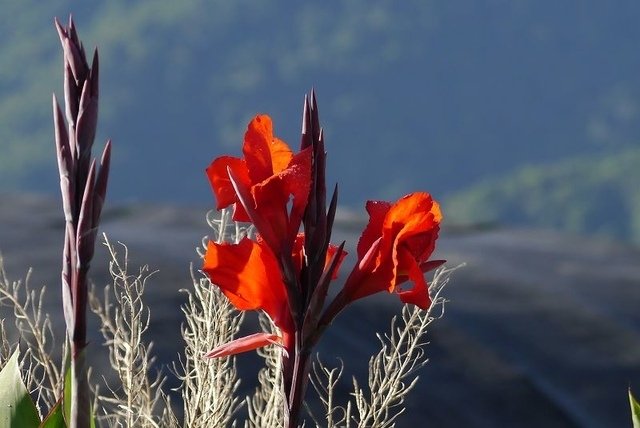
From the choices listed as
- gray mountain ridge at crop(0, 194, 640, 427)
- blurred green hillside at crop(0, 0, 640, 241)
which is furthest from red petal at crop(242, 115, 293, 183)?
blurred green hillside at crop(0, 0, 640, 241)

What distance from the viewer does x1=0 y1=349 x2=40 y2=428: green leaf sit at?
0.69m

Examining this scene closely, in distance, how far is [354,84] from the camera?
161 feet

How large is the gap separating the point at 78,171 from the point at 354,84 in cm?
4884

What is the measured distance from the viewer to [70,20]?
0.53 metres

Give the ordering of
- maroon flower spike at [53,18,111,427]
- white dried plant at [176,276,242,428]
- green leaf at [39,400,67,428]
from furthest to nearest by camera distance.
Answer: white dried plant at [176,276,242,428] → green leaf at [39,400,67,428] → maroon flower spike at [53,18,111,427]

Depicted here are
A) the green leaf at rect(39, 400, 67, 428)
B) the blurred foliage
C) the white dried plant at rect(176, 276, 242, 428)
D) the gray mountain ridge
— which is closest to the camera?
the green leaf at rect(39, 400, 67, 428)

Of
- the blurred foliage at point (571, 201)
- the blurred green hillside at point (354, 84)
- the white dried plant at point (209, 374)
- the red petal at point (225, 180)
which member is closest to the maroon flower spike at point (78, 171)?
the red petal at point (225, 180)

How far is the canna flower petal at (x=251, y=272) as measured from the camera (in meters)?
0.58

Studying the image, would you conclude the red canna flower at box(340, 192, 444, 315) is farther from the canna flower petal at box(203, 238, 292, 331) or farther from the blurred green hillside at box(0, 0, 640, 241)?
the blurred green hillside at box(0, 0, 640, 241)

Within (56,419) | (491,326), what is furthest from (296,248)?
(491,326)

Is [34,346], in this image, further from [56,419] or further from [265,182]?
[265,182]

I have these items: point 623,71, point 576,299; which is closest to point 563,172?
point 623,71

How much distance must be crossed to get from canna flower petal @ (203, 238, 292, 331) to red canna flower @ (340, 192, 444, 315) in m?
0.03

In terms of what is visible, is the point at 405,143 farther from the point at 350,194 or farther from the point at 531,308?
the point at 531,308
